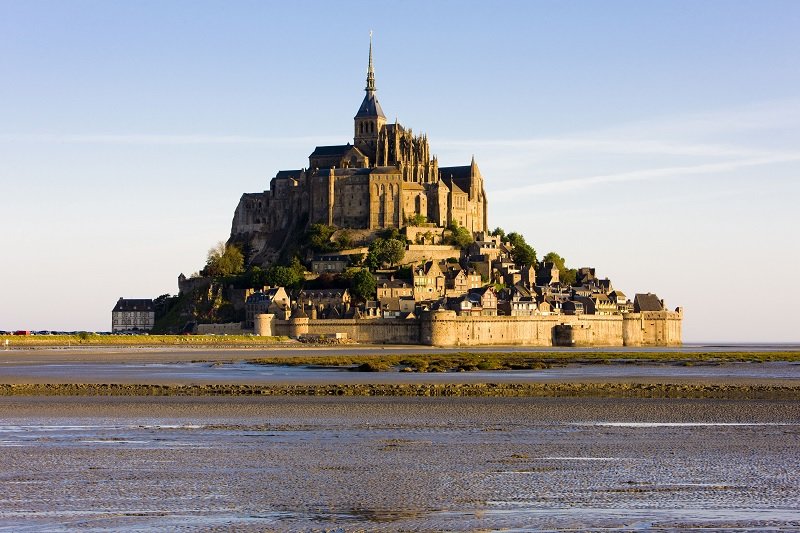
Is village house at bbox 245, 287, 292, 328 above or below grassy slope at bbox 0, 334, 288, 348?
above

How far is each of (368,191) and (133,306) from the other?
1405 inches

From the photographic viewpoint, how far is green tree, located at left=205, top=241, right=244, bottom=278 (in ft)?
451

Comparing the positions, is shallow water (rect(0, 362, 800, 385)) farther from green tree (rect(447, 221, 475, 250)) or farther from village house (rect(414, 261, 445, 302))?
green tree (rect(447, 221, 475, 250))

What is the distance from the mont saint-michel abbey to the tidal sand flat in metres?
96.9

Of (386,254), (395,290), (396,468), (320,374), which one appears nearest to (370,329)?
(395,290)

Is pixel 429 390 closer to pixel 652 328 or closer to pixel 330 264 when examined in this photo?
pixel 330 264

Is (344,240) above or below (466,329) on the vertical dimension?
above

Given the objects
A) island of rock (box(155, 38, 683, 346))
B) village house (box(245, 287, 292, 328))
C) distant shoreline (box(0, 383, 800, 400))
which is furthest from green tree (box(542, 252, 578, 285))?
distant shoreline (box(0, 383, 800, 400))

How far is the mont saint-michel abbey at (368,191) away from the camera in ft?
439

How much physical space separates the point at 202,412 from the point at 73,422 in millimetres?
4545

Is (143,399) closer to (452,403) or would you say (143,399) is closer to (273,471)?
(452,403)

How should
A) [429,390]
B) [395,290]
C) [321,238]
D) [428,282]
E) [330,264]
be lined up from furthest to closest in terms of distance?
1. [321,238]
2. [330,264]
3. [428,282]
4. [395,290]
5. [429,390]

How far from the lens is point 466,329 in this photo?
118188mm

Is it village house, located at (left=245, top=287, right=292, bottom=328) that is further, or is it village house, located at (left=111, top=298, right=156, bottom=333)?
village house, located at (left=111, top=298, right=156, bottom=333)
